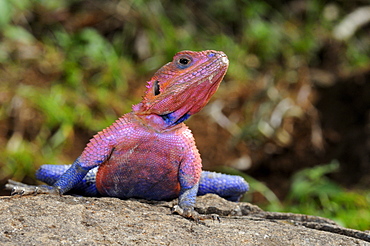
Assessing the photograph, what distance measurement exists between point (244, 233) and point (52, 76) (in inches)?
182

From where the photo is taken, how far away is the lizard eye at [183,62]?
2.75 metres

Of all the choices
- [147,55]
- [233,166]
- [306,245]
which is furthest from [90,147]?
[147,55]

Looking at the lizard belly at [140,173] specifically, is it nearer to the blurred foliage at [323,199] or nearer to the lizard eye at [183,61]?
the lizard eye at [183,61]

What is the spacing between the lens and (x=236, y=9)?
27.0 feet

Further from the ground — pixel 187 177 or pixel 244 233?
pixel 187 177

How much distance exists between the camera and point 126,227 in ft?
7.55

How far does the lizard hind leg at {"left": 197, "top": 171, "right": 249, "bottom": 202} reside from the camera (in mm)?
3279

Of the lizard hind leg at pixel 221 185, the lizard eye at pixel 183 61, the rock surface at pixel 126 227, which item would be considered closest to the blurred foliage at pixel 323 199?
the lizard hind leg at pixel 221 185

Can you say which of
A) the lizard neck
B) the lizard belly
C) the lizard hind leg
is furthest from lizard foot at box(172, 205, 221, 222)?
the lizard hind leg

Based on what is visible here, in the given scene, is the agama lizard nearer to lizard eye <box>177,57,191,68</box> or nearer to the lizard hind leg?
lizard eye <box>177,57,191,68</box>

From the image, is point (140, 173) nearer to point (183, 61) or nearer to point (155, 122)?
point (155, 122)

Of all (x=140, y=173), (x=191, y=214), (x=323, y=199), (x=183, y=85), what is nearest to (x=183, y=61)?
(x=183, y=85)

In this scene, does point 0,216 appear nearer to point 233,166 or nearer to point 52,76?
point 233,166

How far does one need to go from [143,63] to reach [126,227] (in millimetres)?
4985
